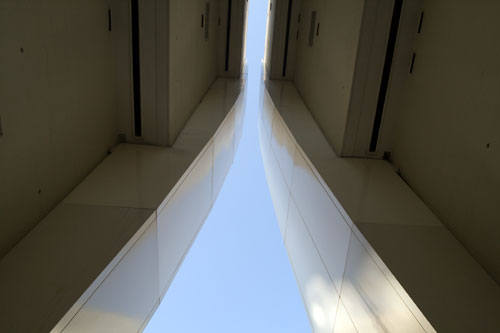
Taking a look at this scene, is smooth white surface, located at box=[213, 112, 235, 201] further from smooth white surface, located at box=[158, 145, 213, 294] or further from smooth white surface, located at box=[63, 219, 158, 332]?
smooth white surface, located at box=[63, 219, 158, 332]

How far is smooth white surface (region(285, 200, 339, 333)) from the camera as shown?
8.80 ft

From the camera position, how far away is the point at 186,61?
13.5 ft

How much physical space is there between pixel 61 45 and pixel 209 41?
12.8 ft

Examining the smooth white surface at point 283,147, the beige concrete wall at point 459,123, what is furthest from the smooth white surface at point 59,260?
the smooth white surface at point 283,147

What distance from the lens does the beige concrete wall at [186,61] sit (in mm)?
3404

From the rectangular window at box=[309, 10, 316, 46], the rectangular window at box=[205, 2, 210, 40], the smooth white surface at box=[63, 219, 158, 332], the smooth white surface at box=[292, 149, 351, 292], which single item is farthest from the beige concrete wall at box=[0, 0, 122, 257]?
the rectangular window at box=[309, 10, 316, 46]

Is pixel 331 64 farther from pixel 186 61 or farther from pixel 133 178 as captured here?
pixel 133 178

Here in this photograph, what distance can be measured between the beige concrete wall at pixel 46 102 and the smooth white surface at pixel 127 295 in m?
0.54

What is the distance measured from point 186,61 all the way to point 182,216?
181 centimetres

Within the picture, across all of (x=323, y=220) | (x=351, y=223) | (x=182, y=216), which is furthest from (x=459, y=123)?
(x=182, y=216)

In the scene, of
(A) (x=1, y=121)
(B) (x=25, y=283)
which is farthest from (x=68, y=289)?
(A) (x=1, y=121)

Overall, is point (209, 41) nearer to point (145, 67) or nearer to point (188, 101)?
point (188, 101)

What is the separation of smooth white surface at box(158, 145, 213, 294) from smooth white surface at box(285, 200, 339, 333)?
0.87 metres

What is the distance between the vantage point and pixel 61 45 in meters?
2.27
